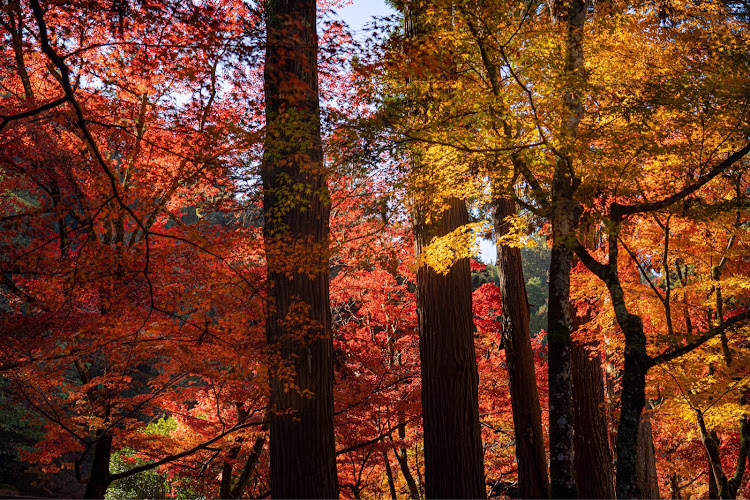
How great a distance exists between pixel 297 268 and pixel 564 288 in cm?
287

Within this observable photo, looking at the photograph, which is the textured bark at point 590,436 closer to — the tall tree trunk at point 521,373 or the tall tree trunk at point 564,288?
the tall tree trunk at point 521,373

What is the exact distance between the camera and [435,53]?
556 centimetres

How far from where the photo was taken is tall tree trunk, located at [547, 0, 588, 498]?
5148 millimetres

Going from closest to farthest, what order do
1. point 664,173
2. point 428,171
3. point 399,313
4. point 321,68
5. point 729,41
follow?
point 428,171 → point 664,173 → point 729,41 → point 321,68 → point 399,313

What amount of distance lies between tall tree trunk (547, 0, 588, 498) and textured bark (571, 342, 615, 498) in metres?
3.34

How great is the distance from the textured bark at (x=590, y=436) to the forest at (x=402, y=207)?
4cm

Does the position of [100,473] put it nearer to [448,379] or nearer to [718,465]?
[448,379]

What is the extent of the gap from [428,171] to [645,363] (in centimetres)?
292

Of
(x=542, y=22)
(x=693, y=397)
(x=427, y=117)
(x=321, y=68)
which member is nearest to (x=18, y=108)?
(x=321, y=68)

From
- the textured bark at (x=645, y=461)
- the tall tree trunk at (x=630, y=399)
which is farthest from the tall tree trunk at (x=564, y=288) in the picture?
the textured bark at (x=645, y=461)

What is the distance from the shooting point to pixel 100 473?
25.8 ft

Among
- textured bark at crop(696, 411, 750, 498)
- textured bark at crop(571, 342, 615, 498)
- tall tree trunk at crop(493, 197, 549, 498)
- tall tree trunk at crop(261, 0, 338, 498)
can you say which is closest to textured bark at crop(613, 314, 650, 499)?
tall tree trunk at crop(493, 197, 549, 498)

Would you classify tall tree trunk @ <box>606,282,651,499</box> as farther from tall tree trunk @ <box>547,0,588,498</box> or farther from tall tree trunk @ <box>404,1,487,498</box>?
tall tree trunk @ <box>404,1,487,498</box>

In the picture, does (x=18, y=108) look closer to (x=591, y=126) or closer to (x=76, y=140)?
(x=76, y=140)
